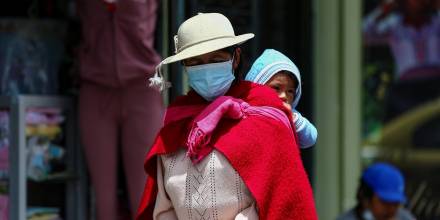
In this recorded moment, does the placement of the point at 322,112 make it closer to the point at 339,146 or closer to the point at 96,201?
the point at 339,146

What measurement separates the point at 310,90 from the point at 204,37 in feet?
10.1

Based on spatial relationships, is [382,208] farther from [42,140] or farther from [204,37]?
[204,37]

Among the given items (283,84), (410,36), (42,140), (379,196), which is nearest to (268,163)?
(283,84)

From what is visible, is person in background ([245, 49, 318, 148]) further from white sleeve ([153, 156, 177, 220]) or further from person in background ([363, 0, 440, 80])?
person in background ([363, 0, 440, 80])

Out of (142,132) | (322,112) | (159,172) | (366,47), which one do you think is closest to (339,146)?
(322,112)

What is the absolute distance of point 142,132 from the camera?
471 centimetres

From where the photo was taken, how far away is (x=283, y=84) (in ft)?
10.8

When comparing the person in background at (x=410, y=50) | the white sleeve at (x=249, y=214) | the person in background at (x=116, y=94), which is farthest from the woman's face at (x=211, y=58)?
the person in background at (x=410, y=50)

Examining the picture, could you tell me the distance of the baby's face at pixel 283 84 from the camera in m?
3.28

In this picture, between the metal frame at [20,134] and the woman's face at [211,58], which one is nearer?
the woman's face at [211,58]

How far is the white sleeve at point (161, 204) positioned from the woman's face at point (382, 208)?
2.17m

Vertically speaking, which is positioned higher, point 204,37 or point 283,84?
point 204,37

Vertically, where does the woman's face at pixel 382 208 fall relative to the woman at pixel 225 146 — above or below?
below

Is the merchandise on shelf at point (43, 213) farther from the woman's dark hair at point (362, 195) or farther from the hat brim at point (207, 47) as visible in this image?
the hat brim at point (207, 47)
